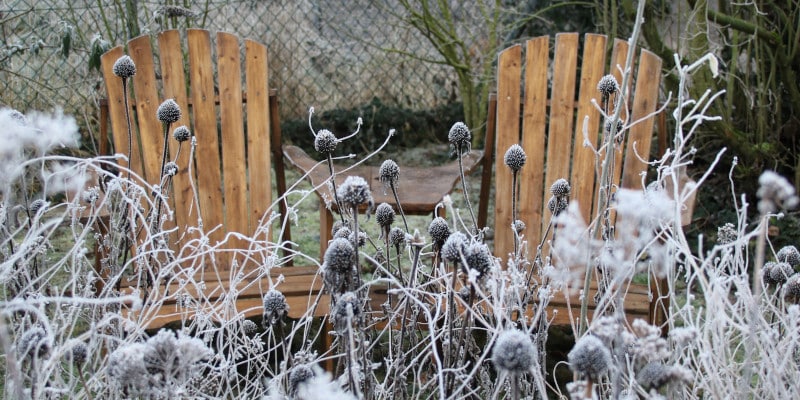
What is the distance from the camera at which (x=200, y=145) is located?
2.80 metres

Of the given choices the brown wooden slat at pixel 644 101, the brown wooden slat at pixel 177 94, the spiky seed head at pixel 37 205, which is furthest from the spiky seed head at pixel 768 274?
the brown wooden slat at pixel 177 94

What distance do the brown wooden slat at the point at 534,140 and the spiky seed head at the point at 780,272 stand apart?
134 cm

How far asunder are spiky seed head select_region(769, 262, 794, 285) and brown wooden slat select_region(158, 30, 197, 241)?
196cm

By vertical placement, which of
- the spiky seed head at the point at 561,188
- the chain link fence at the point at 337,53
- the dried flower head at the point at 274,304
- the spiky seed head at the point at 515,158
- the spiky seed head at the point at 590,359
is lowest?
the dried flower head at the point at 274,304

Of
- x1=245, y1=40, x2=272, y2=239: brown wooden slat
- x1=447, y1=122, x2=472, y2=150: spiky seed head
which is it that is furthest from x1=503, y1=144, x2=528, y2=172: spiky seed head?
x1=245, y1=40, x2=272, y2=239: brown wooden slat

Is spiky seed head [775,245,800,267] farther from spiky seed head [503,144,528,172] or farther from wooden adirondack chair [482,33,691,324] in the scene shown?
wooden adirondack chair [482,33,691,324]

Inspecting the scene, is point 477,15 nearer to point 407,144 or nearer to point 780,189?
point 407,144

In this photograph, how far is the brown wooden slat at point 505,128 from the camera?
2770 mm

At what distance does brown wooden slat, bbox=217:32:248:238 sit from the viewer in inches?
110

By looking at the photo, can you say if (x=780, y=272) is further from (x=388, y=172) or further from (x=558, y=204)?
(x=388, y=172)

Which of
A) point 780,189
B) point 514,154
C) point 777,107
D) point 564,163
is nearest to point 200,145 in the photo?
point 564,163

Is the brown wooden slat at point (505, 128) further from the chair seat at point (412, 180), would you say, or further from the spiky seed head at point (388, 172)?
the spiky seed head at point (388, 172)

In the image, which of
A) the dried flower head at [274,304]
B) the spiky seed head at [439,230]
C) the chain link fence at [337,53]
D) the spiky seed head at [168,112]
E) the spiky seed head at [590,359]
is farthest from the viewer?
the chain link fence at [337,53]

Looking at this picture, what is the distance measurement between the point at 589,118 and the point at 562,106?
0.36 feet
